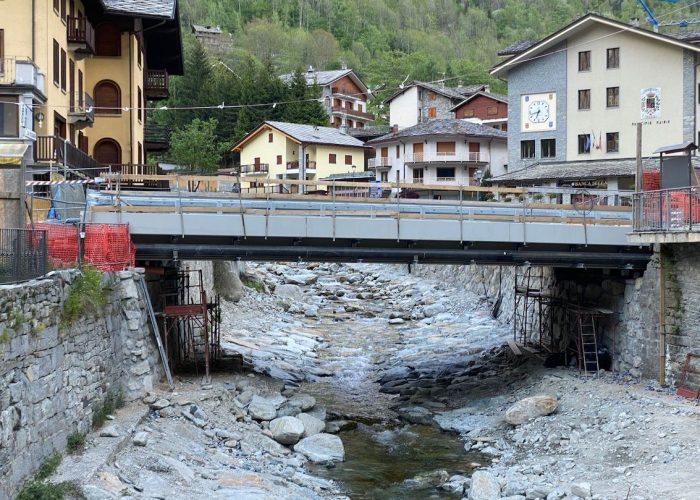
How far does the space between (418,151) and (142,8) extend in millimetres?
Result: 35546

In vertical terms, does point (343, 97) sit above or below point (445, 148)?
above

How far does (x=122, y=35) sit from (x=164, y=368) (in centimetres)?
2256

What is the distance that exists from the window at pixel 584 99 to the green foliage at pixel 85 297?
116ft

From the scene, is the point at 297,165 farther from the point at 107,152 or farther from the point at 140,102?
the point at 107,152

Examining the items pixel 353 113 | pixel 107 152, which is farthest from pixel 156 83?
pixel 353 113

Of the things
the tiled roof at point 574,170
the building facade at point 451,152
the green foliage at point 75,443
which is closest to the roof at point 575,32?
the tiled roof at point 574,170

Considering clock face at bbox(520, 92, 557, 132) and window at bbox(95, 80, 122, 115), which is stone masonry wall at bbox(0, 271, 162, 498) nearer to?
window at bbox(95, 80, 122, 115)

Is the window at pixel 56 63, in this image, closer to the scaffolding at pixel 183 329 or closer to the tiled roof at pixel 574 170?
the scaffolding at pixel 183 329

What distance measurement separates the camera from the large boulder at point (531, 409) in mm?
25531

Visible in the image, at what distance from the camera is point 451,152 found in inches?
2825

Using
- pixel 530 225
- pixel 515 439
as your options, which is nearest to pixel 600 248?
pixel 530 225

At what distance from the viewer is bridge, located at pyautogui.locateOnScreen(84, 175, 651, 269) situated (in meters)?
25.6

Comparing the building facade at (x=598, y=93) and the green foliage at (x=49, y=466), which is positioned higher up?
the building facade at (x=598, y=93)

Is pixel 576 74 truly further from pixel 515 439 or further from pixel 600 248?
pixel 515 439
